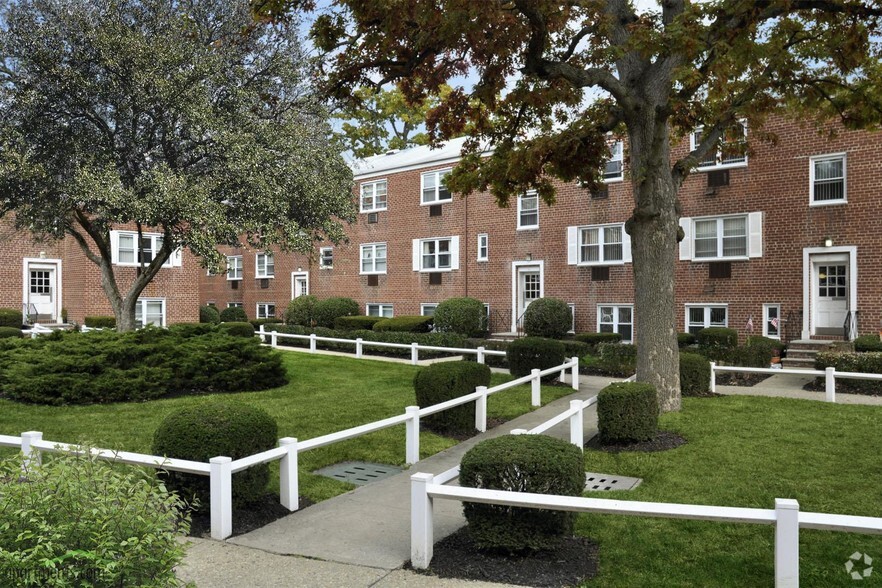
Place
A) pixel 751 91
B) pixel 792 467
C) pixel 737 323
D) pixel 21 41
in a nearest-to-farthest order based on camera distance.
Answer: pixel 792 467, pixel 751 91, pixel 21 41, pixel 737 323

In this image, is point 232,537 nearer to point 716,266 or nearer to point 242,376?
point 242,376

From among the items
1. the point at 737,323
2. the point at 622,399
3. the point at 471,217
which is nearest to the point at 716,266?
Result: the point at 737,323

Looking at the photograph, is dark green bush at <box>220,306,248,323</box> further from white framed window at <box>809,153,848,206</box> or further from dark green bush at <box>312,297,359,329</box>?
white framed window at <box>809,153,848,206</box>

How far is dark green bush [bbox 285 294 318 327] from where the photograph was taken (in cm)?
3192

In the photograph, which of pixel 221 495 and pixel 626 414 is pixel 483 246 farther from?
pixel 221 495

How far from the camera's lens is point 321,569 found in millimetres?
5176

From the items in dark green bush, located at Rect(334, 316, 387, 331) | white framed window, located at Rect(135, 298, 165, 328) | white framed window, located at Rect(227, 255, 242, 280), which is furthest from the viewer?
white framed window, located at Rect(227, 255, 242, 280)

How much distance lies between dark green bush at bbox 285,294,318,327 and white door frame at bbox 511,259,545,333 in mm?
10167

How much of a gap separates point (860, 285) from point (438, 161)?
16674 millimetres

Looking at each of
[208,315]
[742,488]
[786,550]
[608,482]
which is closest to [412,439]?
[608,482]

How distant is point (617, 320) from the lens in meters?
24.3

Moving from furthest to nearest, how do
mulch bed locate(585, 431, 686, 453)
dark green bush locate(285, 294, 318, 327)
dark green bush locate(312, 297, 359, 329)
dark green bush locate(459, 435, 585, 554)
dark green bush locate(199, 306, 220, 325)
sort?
dark green bush locate(199, 306, 220, 325), dark green bush locate(285, 294, 318, 327), dark green bush locate(312, 297, 359, 329), mulch bed locate(585, 431, 686, 453), dark green bush locate(459, 435, 585, 554)

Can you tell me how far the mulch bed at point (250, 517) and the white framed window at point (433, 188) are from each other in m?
23.2

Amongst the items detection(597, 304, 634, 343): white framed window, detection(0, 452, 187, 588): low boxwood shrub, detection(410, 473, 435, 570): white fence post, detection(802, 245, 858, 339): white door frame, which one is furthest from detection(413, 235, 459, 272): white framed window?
detection(0, 452, 187, 588): low boxwood shrub
